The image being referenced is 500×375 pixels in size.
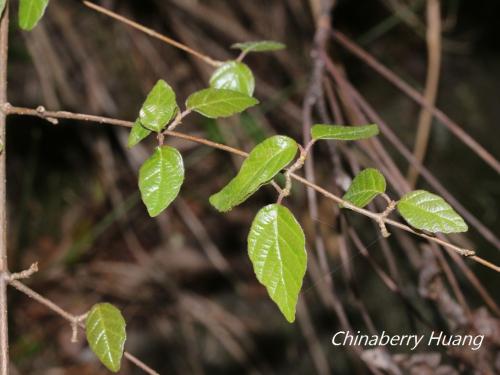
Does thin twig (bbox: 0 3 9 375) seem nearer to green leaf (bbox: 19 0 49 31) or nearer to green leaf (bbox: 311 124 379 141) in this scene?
green leaf (bbox: 19 0 49 31)

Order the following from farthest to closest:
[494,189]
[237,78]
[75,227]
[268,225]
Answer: [75,227], [494,189], [237,78], [268,225]

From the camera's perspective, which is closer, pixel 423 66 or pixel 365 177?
pixel 365 177

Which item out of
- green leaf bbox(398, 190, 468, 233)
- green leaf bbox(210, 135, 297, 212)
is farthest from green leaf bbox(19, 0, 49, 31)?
green leaf bbox(398, 190, 468, 233)

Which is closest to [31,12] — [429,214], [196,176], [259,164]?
[259,164]

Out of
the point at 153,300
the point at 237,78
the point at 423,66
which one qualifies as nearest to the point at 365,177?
the point at 237,78

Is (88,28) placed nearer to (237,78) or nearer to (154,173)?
(237,78)
